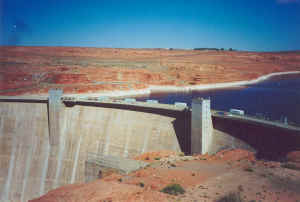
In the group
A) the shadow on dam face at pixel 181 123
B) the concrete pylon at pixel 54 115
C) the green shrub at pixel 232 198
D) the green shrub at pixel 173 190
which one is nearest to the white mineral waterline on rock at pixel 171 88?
the concrete pylon at pixel 54 115

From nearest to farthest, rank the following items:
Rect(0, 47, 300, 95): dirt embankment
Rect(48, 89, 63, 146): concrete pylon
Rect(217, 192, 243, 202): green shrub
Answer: Rect(217, 192, 243, 202): green shrub < Rect(48, 89, 63, 146): concrete pylon < Rect(0, 47, 300, 95): dirt embankment

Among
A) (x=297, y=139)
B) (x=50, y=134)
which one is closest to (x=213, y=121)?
(x=297, y=139)

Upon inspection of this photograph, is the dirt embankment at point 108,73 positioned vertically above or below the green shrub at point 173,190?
above

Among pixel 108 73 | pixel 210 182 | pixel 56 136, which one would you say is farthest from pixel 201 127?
pixel 108 73

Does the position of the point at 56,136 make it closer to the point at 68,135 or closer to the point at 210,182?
the point at 68,135

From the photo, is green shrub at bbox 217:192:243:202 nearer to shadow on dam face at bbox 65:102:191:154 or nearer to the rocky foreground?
the rocky foreground

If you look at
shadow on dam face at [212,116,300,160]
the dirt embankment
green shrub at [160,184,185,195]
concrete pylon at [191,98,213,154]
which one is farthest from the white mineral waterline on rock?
green shrub at [160,184,185,195]

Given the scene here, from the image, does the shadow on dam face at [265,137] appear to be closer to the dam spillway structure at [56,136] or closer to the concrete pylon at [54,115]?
the dam spillway structure at [56,136]
